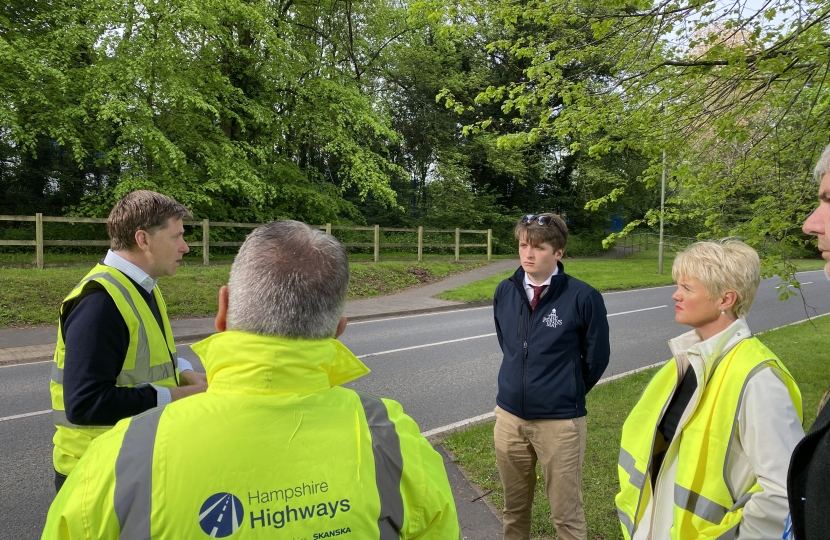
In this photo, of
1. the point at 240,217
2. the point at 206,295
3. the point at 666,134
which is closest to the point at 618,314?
the point at 666,134

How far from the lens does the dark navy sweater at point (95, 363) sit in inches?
74.6

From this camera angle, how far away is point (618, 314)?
1284cm

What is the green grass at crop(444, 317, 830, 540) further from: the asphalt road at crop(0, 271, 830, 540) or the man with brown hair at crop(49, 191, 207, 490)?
the man with brown hair at crop(49, 191, 207, 490)

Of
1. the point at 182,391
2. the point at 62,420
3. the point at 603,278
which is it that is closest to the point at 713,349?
the point at 182,391

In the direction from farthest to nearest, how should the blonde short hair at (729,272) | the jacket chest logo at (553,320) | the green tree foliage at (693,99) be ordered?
the green tree foliage at (693,99) < the jacket chest logo at (553,320) < the blonde short hair at (729,272)

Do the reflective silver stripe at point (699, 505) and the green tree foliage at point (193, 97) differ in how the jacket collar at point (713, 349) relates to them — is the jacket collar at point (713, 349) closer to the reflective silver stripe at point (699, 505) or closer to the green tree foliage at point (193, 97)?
the reflective silver stripe at point (699, 505)

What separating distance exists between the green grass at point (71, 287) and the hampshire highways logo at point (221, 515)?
36.0 ft

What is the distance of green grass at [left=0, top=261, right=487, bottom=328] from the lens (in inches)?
393

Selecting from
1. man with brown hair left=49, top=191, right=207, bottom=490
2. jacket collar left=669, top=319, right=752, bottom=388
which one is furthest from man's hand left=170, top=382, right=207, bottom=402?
jacket collar left=669, top=319, right=752, bottom=388

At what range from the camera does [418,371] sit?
7535mm

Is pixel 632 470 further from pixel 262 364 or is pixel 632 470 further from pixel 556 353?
pixel 262 364

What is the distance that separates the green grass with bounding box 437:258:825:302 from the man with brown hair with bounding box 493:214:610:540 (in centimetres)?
1160

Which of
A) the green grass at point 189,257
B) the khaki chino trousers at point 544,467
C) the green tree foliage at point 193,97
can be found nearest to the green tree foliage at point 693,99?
the khaki chino trousers at point 544,467

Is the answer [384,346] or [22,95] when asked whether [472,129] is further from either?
[22,95]
